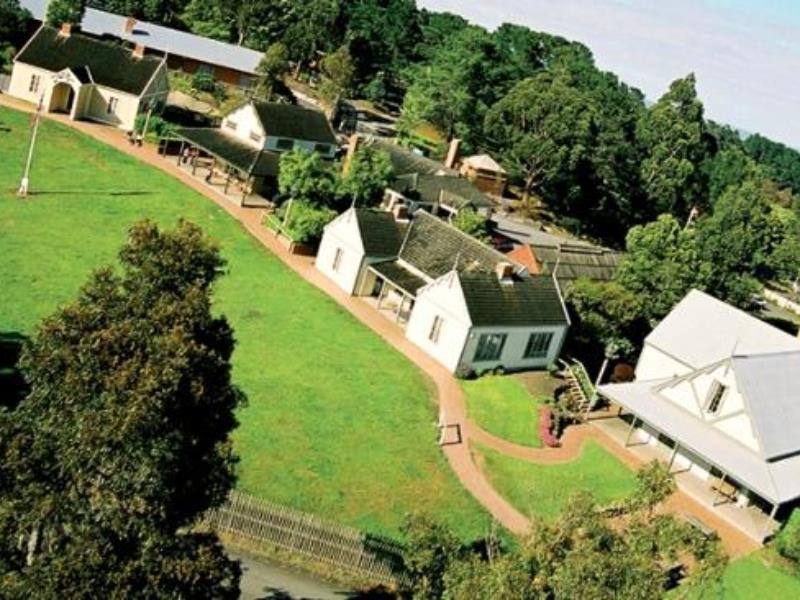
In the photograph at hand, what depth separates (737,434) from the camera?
47.4 m

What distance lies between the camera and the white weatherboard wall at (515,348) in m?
52.0

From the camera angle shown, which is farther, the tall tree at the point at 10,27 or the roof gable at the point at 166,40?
the roof gable at the point at 166,40

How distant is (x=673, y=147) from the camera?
107812 millimetres

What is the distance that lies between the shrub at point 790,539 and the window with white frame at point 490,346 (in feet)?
61.7

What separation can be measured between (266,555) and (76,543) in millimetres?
17042

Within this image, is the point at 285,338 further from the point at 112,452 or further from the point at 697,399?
the point at 112,452

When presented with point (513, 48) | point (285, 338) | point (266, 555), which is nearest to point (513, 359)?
point (285, 338)

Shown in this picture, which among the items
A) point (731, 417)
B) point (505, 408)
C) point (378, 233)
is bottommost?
point (505, 408)

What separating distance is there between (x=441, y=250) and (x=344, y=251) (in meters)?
6.95

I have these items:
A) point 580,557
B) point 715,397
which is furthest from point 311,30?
point 580,557

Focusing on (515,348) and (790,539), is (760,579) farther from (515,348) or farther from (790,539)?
(515,348)

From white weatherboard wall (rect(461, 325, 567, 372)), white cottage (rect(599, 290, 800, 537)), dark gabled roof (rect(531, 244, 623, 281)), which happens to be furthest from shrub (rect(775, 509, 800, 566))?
dark gabled roof (rect(531, 244, 623, 281))

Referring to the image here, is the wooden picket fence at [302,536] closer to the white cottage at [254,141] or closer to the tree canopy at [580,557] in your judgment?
the tree canopy at [580,557]

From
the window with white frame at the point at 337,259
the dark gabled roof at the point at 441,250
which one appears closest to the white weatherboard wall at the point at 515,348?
the dark gabled roof at the point at 441,250
